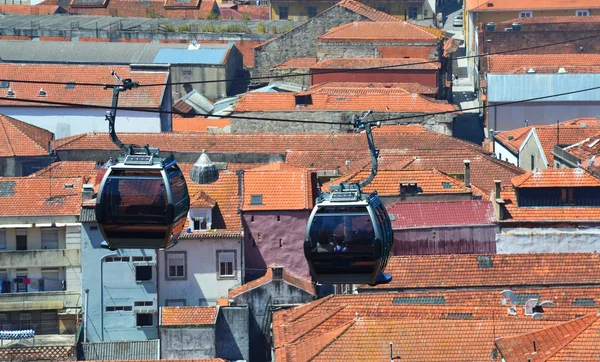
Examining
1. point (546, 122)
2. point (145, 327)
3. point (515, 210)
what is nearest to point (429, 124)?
point (546, 122)

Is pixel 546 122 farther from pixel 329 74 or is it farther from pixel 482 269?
pixel 482 269

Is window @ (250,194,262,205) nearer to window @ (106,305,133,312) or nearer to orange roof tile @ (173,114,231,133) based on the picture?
window @ (106,305,133,312)

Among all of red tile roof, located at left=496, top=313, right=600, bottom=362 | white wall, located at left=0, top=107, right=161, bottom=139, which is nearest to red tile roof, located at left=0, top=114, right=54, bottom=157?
white wall, located at left=0, top=107, right=161, bottom=139

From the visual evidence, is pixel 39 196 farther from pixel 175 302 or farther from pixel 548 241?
pixel 548 241

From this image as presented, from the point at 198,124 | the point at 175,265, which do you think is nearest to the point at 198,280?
the point at 175,265

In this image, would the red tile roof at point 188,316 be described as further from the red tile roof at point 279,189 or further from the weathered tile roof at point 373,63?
the weathered tile roof at point 373,63

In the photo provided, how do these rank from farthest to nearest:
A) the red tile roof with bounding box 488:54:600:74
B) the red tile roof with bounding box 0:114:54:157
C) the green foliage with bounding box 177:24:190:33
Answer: the green foliage with bounding box 177:24:190:33
the red tile roof with bounding box 488:54:600:74
the red tile roof with bounding box 0:114:54:157
